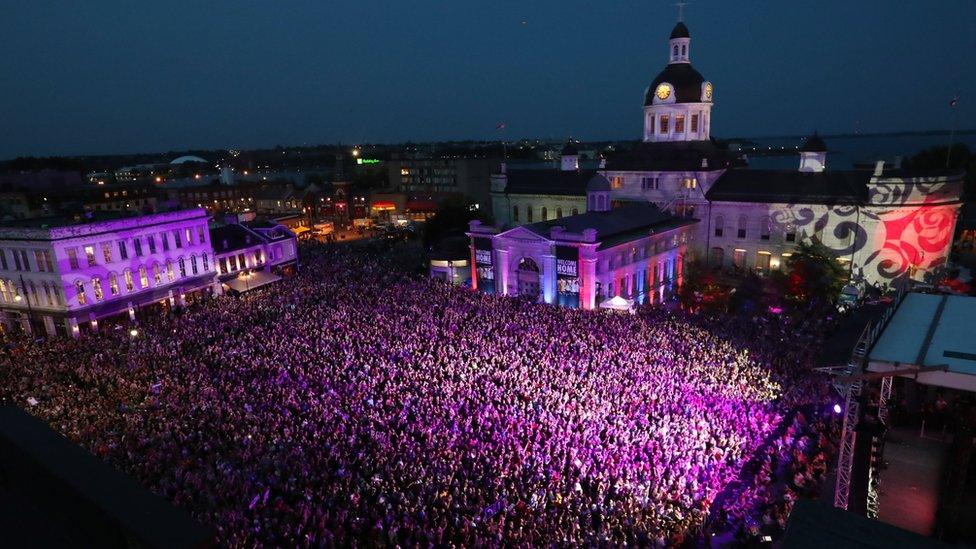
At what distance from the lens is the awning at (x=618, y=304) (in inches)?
1204

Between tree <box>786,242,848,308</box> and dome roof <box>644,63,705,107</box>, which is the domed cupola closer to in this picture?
dome roof <box>644,63,705,107</box>

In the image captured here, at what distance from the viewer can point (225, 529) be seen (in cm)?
1160

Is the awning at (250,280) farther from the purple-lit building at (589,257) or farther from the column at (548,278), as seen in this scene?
the column at (548,278)

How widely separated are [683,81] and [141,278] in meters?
42.2

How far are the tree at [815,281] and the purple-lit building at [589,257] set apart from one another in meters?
8.19

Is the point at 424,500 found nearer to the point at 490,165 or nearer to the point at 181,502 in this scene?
the point at 181,502

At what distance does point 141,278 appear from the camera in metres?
33.4

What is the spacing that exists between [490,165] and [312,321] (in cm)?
7212

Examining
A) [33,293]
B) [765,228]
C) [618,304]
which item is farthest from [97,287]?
[765,228]

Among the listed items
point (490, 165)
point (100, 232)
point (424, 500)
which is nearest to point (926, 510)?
point (424, 500)

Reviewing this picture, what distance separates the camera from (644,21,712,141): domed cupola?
4550cm

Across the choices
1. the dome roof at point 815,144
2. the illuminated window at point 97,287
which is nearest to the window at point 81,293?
the illuminated window at point 97,287

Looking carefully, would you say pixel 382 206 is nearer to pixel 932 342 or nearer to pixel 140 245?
pixel 140 245

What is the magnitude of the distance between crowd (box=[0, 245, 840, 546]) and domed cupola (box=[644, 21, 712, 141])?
24199mm
